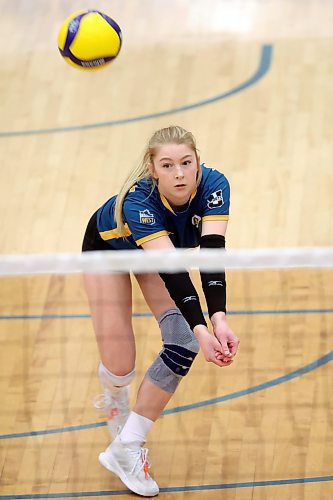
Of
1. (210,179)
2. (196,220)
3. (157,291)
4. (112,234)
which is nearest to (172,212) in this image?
(196,220)

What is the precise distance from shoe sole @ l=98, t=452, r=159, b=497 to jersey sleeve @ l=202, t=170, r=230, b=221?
57.5 inches

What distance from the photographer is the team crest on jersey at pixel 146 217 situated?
530 cm

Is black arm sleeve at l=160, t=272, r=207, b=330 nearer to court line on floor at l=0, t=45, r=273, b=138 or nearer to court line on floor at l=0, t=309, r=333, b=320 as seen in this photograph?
court line on floor at l=0, t=309, r=333, b=320

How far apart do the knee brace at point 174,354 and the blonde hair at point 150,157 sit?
21.0 inches

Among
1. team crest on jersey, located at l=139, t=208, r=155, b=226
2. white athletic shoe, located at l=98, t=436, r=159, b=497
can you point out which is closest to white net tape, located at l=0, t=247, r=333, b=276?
team crest on jersey, located at l=139, t=208, r=155, b=226

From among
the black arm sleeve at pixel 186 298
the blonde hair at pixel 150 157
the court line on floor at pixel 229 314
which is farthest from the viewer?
the court line on floor at pixel 229 314

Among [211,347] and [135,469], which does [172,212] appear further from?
[135,469]

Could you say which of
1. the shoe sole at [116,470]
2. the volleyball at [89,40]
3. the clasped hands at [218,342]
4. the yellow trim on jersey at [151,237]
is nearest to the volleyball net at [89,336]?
the shoe sole at [116,470]

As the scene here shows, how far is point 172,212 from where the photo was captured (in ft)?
17.9

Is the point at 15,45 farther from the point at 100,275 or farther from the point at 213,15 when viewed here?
the point at 100,275

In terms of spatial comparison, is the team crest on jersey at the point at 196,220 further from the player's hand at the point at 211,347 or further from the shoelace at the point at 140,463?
the shoelace at the point at 140,463

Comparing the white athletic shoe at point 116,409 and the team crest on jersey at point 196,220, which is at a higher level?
the team crest on jersey at point 196,220

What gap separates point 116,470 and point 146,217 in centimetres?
146

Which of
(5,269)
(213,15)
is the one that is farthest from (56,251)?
(213,15)
